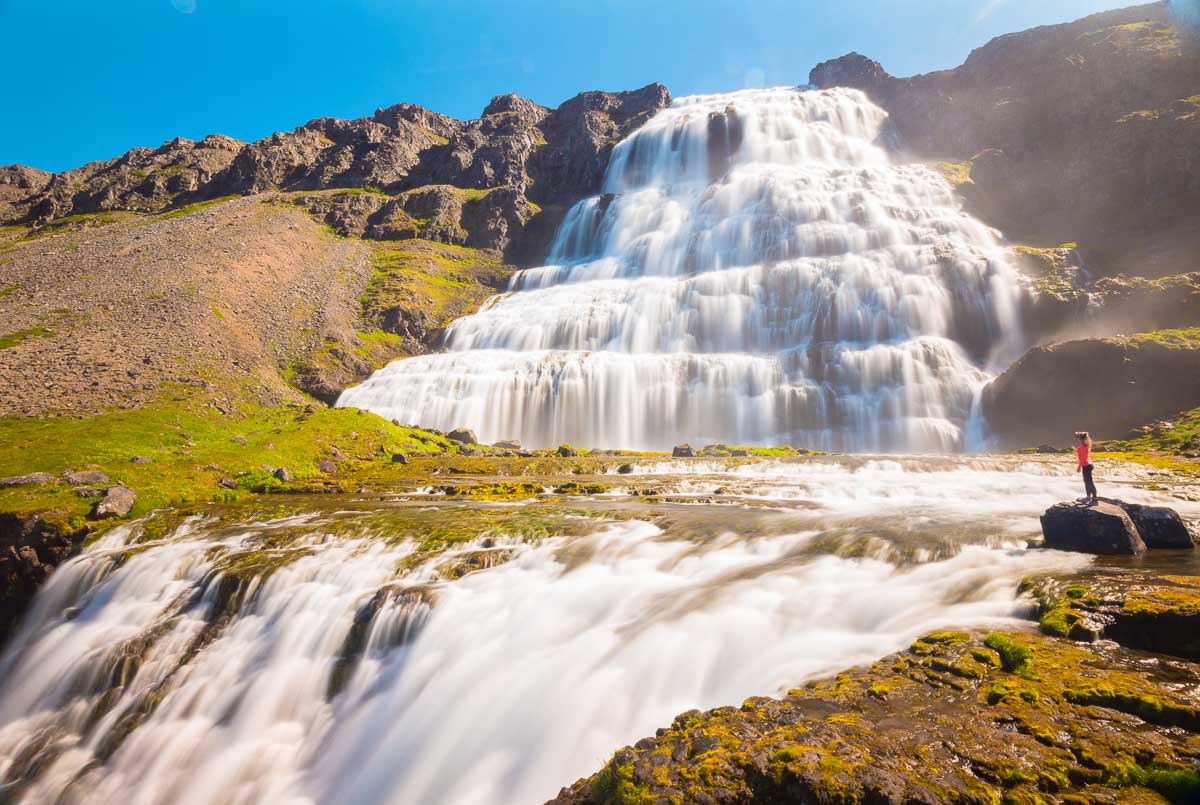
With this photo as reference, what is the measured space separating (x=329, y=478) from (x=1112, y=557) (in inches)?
888

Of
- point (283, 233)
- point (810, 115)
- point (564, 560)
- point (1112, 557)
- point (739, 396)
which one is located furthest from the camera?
point (810, 115)

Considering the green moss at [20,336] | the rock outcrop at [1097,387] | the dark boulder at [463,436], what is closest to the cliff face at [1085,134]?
the rock outcrop at [1097,387]

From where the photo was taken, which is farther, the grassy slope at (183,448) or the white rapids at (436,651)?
the grassy slope at (183,448)

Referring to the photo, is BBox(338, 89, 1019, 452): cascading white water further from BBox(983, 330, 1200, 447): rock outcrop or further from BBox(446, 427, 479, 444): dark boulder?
BBox(446, 427, 479, 444): dark boulder

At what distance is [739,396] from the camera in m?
37.7

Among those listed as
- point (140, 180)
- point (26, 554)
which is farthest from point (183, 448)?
point (140, 180)

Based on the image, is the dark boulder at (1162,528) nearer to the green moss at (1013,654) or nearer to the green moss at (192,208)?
the green moss at (1013,654)

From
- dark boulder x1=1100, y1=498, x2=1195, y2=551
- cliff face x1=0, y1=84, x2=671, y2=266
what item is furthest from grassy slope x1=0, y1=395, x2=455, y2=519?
cliff face x1=0, y1=84, x2=671, y2=266

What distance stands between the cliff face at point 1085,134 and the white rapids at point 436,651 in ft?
164

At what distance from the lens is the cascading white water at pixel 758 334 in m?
35.8

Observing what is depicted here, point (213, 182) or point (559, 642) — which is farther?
point (213, 182)

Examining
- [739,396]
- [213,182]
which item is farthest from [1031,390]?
[213,182]

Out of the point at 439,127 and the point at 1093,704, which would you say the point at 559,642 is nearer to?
the point at 1093,704

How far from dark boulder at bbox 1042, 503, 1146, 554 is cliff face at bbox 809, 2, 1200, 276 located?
149ft
